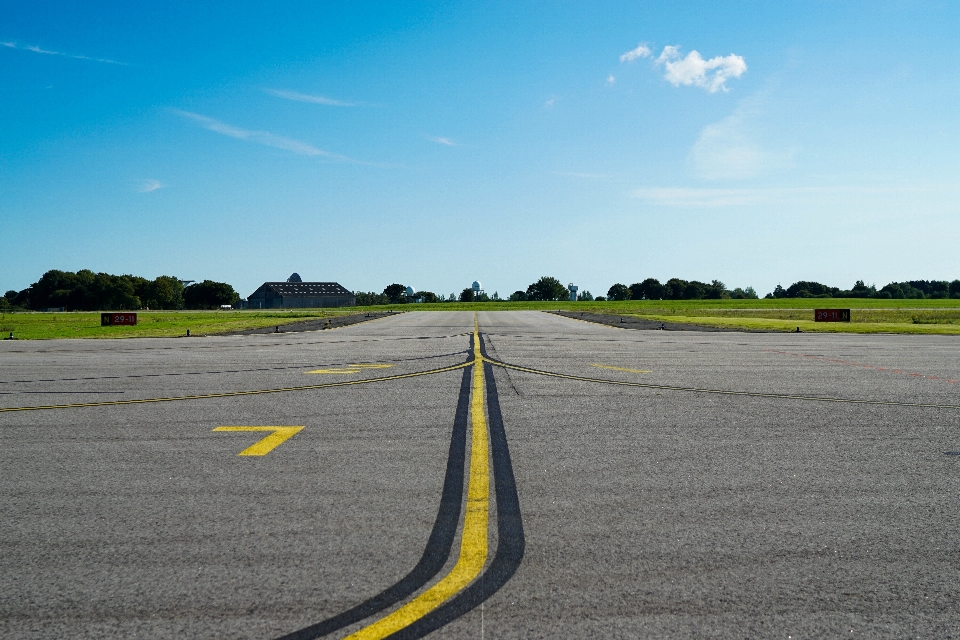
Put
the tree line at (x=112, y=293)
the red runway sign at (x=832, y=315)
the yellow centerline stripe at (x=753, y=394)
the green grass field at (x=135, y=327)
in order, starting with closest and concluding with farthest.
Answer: the yellow centerline stripe at (x=753, y=394) → the green grass field at (x=135, y=327) → the red runway sign at (x=832, y=315) → the tree line at (x=112, y=293)

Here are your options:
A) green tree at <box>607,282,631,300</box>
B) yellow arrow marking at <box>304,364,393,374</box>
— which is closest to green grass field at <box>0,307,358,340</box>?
yellow arrow marking at <box>304,364,393,374</box>

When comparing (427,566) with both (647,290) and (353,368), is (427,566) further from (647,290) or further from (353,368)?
(647,290)

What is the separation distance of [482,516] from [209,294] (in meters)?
185

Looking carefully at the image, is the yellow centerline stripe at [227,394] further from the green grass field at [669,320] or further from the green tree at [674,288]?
the green tree at [674,288]

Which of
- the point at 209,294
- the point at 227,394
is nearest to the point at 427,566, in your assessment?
the point at 227,394

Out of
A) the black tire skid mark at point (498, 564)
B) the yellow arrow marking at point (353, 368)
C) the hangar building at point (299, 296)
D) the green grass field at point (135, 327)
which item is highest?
the hangar building at point (299, 296)

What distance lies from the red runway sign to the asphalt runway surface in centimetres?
4073

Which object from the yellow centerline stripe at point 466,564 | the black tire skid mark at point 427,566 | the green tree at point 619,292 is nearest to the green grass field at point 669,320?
the yellow centerline stripe at point 466,564

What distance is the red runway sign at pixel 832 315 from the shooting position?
4700 cm

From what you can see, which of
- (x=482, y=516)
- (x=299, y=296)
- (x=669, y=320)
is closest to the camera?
(x=482, y=516)

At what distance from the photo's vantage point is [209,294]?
175m

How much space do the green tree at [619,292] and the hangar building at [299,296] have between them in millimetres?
73851

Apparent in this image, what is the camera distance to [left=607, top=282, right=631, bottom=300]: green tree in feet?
614

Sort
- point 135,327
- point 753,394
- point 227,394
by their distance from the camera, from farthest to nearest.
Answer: point 135,327, point 227,394, point 753,394
